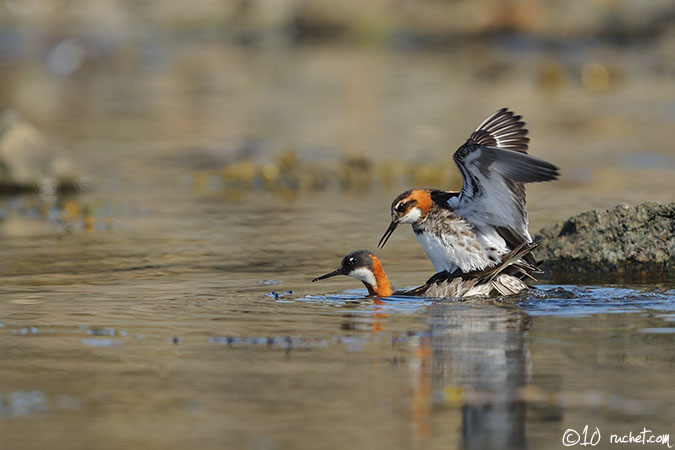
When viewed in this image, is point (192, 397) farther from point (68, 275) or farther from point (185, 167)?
point (185, 167)

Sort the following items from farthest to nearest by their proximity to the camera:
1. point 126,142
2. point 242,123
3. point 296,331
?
point 242,123 → point 126,142 → point 296,331

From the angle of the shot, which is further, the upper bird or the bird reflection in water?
the upper bird

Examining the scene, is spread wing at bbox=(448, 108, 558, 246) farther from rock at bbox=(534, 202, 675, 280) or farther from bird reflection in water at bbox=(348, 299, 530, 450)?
rock at bbox=(534, 202, 675, 280)

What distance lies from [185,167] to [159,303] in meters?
10.2

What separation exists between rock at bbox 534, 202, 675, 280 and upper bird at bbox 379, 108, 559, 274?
1.07 m

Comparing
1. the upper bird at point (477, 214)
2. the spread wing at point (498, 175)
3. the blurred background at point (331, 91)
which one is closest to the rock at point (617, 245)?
the upper bird at point (477, 214)

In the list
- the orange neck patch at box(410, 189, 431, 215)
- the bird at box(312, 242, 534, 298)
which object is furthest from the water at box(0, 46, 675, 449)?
the orange neck patch at box(410, 189, 431, 215)

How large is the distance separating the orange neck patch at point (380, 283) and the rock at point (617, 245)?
5.49 feet

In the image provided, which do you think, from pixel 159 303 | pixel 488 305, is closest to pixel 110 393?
pixel 159 303

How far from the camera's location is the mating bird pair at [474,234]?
10.5 m

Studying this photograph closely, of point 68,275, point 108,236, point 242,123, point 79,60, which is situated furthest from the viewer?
point 79,60

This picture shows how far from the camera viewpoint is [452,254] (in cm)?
1082

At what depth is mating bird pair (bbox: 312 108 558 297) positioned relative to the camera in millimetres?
10539

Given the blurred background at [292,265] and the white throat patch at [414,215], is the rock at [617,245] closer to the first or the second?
the blurred background at [292,265]
